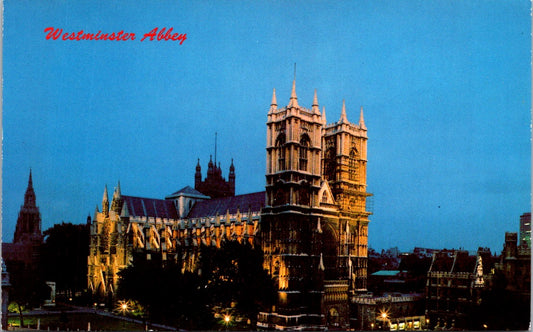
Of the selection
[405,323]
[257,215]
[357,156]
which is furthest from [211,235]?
[405,323]

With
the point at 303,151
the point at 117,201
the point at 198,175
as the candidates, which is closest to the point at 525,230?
the point at 303,151

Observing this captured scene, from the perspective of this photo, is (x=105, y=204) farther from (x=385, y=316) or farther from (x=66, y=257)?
(x=385, y=316)

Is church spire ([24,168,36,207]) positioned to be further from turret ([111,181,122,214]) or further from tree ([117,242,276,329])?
turret ([111,181,122,214])

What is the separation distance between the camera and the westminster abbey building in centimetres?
5862

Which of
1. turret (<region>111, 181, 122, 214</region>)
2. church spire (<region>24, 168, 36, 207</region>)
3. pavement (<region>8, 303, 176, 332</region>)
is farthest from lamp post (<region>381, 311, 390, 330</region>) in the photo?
turret (<region>111, 181, 122, 214</region>)

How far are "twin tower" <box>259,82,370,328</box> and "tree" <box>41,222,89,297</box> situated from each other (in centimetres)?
3338

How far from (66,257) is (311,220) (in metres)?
39.9

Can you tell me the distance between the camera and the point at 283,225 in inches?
2322

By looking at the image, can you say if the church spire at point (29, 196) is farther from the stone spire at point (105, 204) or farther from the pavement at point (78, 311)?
the stone spire at point (105, 204)

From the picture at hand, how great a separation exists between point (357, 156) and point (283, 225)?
15121mm

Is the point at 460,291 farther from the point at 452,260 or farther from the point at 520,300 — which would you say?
the point at 520,300

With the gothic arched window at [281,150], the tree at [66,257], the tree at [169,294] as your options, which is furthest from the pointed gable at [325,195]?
the tree at [66,257]

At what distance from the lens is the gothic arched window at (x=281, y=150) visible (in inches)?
2370

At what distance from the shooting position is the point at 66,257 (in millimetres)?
80812
